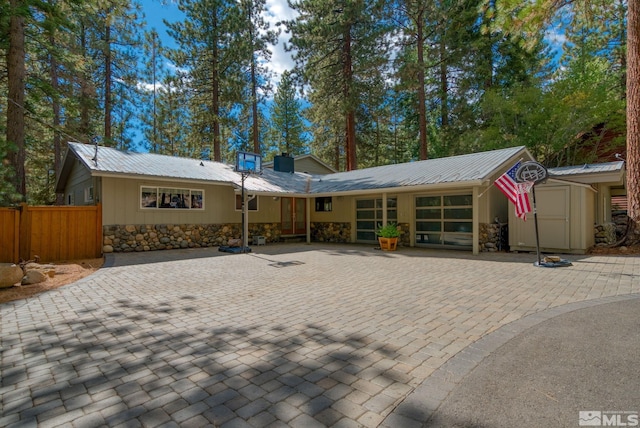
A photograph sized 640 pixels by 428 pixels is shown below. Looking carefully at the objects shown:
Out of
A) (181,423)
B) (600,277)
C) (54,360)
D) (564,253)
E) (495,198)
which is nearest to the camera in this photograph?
(181,423)

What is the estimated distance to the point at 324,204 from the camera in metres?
14.9

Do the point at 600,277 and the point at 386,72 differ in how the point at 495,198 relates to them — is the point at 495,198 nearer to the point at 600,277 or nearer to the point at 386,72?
the point at 600,277

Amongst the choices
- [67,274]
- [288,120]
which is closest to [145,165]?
[67,274]

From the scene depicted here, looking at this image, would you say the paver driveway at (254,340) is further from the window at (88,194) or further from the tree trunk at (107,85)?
the tree trunk at (107,85)

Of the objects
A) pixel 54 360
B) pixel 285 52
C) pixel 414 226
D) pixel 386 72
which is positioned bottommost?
pixel 54 360

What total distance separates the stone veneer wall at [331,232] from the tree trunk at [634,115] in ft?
30.0

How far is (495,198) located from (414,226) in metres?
2.85

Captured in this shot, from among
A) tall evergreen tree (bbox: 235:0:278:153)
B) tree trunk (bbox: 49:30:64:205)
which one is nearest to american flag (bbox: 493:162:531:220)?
tall evergreen tree (bbox: 235:0:278:153)

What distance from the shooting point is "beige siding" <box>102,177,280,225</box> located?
33.6ft

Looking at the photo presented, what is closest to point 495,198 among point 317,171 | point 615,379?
point 615,379

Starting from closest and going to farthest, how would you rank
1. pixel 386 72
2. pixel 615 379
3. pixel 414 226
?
1. pixel 615 379
2. pixel 414 226
3. pixel 386 72

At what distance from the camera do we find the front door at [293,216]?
49.0 ft

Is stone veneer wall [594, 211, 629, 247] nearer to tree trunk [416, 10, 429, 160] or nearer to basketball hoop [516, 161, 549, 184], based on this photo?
basketball hoop [516, 161, 549, 184]

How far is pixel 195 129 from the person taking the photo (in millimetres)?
19750
